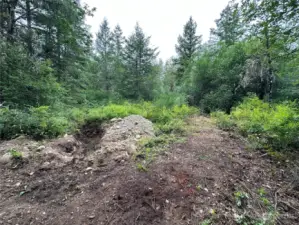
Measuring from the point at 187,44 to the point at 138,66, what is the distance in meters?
5.84

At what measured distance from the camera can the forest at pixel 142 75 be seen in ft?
10.2

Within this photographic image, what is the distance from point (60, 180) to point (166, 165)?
60.4 inches

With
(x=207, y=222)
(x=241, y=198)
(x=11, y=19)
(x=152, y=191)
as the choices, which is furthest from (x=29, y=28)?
(x=241, y=198)

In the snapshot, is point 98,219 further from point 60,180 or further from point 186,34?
point 186,34

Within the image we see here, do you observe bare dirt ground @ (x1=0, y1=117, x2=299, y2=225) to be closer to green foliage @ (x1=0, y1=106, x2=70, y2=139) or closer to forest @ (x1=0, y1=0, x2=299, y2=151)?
green foliage @ (x1=0, y1=106, x2=70, y2=139)

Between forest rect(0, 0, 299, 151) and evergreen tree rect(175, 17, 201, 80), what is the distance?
1.77 meters

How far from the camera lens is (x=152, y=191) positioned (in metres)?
1.91

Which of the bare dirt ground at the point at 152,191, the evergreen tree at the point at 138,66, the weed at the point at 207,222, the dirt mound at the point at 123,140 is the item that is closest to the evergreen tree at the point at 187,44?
the evergreen tree at the point at 138,66

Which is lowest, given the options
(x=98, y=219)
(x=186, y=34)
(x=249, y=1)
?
(x=98, y=219)

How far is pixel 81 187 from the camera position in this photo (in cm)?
211

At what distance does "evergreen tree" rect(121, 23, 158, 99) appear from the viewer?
500 inches

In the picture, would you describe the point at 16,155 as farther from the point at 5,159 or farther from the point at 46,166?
the point at 46,166

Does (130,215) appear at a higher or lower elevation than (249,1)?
lower

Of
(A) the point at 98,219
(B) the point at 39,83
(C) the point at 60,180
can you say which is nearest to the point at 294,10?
(A) the point at 98,219
